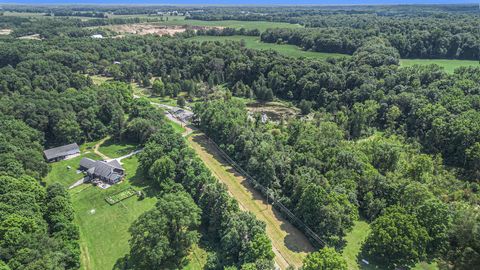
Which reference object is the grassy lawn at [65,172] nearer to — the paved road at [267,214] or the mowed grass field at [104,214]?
the mowed grass field at [104,214]

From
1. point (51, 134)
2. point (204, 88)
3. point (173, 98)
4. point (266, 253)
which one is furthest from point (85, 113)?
point (266, 253)

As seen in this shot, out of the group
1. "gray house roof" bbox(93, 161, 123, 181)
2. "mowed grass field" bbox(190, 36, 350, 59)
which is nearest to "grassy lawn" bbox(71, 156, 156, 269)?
"gray house roof" bbox(93, 161, 123, 181)

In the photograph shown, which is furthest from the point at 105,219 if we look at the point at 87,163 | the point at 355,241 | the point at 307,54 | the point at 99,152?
the point at 307,54

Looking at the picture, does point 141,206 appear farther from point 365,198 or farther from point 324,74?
point 324,74

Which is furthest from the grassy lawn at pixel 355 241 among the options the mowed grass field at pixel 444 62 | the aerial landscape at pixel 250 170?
the mowed grass field at pixel 444 62

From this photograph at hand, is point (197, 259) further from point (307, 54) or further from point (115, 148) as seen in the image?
point (307, 54)

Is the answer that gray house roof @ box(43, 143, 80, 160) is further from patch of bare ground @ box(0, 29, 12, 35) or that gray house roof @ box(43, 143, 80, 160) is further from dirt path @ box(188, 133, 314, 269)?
patch of bare ground @ box(0, 29, 12, 35)

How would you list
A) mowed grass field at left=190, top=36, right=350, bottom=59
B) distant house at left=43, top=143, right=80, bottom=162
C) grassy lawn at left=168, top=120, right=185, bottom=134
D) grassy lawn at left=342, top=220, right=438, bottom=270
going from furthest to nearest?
mowed grass field at left=190, top=36, right=350, bottom=59 → grassy lawn at left=168, top=120, right=185, bottom=134 → distant house at left=43, top=143, right=80, bottom=162 → grassy lawn at left=342, top=220, right=438, bottom=270
